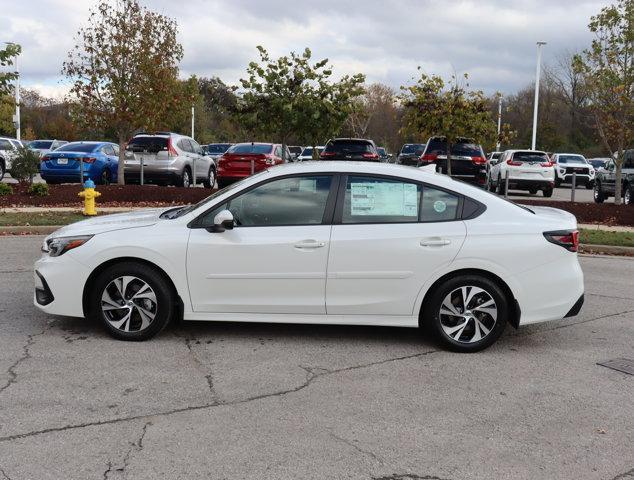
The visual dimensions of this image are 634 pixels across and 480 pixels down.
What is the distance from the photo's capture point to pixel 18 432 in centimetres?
375

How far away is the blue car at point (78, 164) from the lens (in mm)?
19719

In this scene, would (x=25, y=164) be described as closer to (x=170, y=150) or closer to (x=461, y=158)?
(x=170, y=150)

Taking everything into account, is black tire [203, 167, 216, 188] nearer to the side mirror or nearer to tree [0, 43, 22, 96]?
tree [0, 43, 22, 96]

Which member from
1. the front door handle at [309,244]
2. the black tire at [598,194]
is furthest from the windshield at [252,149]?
the front door handle at [309,244]

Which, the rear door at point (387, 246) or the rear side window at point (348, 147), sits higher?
the rear side window at point (348, 147)

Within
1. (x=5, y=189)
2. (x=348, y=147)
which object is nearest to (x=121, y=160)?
(x=5, y=189)

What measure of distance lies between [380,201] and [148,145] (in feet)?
50.7

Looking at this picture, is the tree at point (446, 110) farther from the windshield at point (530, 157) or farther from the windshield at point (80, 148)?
the windshield at point (80, 148)

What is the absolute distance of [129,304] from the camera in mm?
5449

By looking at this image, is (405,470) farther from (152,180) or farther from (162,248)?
(152,180)

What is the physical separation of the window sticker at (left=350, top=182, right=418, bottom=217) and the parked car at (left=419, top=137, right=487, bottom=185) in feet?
46.7

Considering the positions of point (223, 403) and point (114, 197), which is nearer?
point (223, 403)

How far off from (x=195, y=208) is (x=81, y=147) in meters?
16.5

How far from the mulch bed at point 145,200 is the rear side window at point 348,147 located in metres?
4.40
